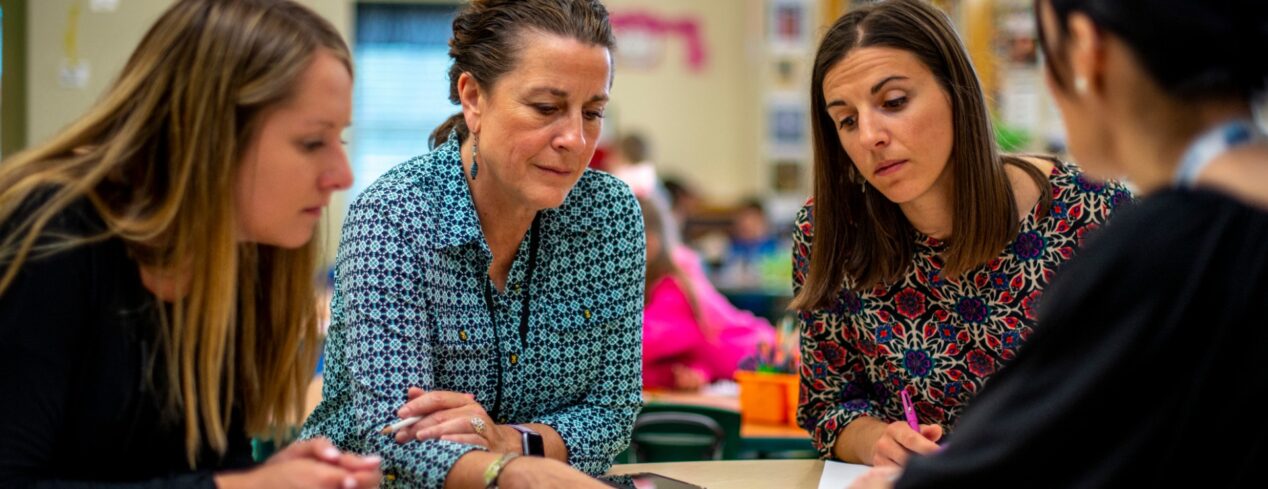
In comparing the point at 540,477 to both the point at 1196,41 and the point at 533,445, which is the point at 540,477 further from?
the point at 1196,41

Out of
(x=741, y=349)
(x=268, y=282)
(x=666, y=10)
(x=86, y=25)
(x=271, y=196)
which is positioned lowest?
(x=741, y=349)

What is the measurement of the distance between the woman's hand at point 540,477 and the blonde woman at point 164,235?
27 centimetres

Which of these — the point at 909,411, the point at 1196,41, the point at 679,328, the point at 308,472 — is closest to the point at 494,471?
the point at 308,472

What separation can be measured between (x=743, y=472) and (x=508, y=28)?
868 millimetres

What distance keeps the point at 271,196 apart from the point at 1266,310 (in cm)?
108

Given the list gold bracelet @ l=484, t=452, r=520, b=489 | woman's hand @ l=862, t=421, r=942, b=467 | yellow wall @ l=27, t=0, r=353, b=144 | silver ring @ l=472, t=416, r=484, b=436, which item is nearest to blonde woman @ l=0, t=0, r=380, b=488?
gold bracelet @ l=484, t=452, r=520, b=489

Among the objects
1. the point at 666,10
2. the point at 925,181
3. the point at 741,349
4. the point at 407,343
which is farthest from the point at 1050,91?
the point at 666,10

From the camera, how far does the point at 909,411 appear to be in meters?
2.06

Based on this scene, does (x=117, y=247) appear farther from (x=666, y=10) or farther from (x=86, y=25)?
(x=666, y=10)

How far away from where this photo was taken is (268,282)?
1.60 metres

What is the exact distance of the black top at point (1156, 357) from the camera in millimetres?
1033

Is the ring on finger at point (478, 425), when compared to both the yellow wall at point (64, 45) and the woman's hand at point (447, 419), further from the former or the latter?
the yellow wall at point (64, 45)

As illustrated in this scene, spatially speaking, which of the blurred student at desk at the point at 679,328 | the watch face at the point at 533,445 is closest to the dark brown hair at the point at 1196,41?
the watch face at the point at 533,445

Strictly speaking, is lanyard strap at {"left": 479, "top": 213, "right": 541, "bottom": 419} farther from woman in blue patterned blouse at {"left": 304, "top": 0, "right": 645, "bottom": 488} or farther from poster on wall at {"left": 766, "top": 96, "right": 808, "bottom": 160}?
poster on wall at {"left": 766, "top": 96, "right": 808, "bottom": 160}
